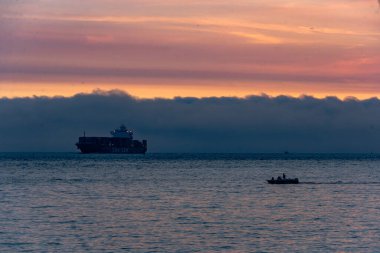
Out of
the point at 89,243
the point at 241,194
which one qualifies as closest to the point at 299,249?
the point at 89,243

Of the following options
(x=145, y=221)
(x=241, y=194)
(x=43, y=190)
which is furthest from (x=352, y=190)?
(x=145, y=221)

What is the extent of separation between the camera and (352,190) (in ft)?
370

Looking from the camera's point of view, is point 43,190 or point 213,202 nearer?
point 213,202

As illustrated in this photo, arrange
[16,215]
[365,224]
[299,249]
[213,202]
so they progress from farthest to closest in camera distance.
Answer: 1. [213,202]
2. [16,215]
3. [365,224]
4. [299,249]

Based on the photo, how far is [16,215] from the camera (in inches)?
2916

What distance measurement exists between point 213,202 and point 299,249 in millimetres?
36135

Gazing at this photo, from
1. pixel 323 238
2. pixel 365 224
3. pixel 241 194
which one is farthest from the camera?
pixel 241 194

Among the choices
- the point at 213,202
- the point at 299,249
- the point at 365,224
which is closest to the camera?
the point at 299,249

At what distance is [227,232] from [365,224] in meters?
12.9

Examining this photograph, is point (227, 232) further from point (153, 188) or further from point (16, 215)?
point (153, 188)

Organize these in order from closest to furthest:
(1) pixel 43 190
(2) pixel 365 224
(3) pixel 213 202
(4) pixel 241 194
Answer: (2) pixel 365 224, (3) pixel 213 202, (4) pixel 241 194, (1) pixel 43 190

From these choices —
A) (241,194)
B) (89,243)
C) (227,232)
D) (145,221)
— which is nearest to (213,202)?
(241,194)

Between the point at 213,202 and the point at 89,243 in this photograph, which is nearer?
the point at 89,243

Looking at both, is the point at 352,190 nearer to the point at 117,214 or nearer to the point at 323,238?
the point at 117,214
